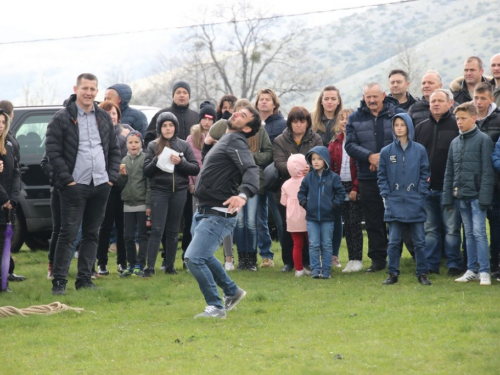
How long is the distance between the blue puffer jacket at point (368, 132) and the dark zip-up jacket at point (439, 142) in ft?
1.63

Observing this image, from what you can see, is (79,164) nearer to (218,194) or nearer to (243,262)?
(218,194)

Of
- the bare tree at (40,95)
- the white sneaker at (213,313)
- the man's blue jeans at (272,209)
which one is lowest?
the white sneaker at (213,313)

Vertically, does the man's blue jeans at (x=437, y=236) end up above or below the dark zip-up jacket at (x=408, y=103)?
below

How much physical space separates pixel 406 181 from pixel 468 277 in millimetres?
1314

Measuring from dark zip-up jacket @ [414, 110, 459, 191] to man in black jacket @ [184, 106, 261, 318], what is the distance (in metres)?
3.11

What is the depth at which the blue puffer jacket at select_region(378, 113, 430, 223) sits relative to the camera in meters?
9.54

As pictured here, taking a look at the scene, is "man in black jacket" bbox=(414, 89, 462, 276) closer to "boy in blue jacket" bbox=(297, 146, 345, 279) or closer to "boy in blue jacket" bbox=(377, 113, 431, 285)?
"boy in blue jacket" bbox=(377, 113, 431, 285)

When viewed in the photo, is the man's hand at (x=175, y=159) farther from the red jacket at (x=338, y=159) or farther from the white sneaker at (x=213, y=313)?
the white sneaker at (x=213, y=313)

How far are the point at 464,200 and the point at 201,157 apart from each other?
3.71 meters

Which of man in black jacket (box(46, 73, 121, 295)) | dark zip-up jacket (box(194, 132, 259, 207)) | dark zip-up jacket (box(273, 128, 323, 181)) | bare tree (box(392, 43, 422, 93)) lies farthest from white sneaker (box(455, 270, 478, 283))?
bare tree (box(392, 43, 422, 93))

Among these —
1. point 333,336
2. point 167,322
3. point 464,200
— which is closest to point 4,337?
point 167,322

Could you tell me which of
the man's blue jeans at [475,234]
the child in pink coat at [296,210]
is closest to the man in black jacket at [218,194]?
the child in pink coat at [296,210]

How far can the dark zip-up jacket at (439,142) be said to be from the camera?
10.2 metres

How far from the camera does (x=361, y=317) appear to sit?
7703 millimetres
